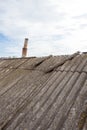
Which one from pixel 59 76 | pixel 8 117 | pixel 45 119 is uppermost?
pixel 59 76

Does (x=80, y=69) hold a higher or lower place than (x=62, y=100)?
higher

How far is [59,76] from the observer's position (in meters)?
4.73

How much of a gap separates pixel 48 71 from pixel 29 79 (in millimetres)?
576

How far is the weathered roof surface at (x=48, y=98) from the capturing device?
3.17 meters

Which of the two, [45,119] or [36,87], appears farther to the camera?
[36,87]

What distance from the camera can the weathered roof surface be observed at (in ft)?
10.4

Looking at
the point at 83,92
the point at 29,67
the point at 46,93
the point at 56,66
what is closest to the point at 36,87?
the point at 46,93

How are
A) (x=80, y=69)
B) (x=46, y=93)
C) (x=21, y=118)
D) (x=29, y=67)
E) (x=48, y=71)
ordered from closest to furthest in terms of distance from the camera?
(x=21, y=118) < (x=46, y=93) < (x=80, y=69) < (x=48, y=71) < (x=29, y=67)

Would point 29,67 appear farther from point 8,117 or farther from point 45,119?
point 45,119

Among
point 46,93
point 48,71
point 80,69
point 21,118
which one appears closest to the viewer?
point 21,118

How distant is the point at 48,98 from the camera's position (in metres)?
3.92

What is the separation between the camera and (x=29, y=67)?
645cm

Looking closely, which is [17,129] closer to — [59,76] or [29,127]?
[29,127]

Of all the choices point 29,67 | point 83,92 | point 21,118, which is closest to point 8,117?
point 21,118
